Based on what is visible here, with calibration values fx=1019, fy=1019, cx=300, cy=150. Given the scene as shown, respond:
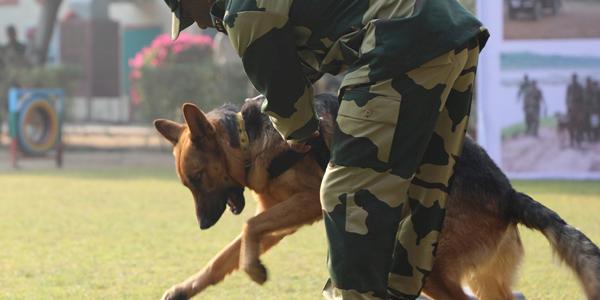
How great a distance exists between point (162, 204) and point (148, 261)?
4241 mm

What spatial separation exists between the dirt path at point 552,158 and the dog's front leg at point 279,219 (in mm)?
9521

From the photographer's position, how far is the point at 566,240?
456 centimetres

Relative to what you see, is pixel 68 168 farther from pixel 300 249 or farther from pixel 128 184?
pixel 300 249

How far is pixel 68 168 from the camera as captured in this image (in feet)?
58.5

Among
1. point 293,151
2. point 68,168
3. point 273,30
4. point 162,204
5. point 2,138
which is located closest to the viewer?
point 273,30

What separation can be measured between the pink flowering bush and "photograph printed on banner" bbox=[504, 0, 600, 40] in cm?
762

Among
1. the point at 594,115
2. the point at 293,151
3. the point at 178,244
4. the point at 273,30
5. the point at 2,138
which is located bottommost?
the point at 2,138

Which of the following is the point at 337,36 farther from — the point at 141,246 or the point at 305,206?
the point at 141,246

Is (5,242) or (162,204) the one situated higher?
(5,242)

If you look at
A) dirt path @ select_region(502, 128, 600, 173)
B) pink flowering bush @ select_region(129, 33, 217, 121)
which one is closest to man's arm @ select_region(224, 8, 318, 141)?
dirt path @ select_region(502, 128, 600, 173)

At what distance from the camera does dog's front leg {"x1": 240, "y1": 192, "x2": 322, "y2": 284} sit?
5066 mm

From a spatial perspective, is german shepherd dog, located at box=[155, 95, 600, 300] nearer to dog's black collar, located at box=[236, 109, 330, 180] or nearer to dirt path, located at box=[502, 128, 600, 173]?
dog's black collar, located at box=[236, 109, 330, 180]

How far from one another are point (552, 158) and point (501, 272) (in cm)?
953

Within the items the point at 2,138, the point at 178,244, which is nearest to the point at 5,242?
the point at 178,244
